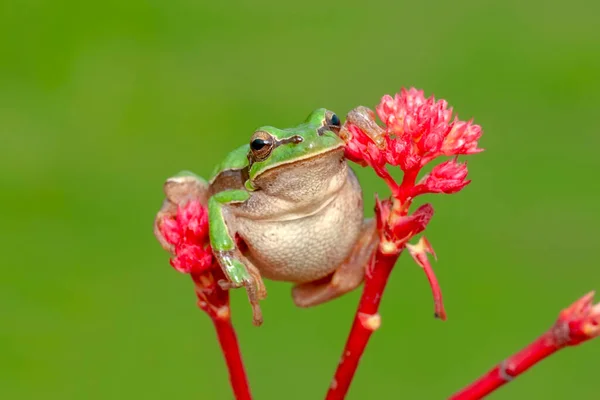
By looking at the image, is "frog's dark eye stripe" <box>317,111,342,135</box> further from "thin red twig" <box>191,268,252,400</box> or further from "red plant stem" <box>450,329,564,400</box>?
"red plant stem" <box>450,329,564,400</box>

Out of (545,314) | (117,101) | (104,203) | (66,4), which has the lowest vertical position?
(545,314)

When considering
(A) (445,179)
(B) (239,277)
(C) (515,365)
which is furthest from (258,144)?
(C) (515,365)

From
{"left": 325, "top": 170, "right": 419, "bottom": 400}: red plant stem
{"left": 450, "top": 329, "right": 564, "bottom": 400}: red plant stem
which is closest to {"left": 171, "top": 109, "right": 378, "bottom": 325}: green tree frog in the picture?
{"left": 325, "top": 170, "right": 419, "bottom": 400}: red plant stem

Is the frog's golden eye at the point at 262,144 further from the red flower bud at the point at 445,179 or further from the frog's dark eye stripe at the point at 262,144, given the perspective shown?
the red flower bud at the point at 445,179

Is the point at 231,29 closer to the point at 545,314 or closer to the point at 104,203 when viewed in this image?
the point at 104,203

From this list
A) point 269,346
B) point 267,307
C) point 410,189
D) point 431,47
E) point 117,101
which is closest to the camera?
point 410,189

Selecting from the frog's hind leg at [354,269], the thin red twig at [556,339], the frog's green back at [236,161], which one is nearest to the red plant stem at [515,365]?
the thin red twig at [556,339]

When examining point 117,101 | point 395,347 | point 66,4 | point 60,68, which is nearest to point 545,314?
point 395,347
